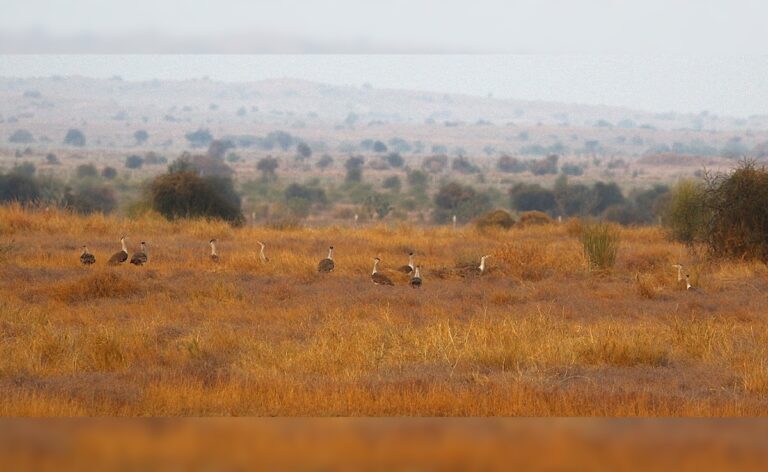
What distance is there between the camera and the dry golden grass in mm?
7227

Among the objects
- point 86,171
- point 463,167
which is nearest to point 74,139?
point 463,167

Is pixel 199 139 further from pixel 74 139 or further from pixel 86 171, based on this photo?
pixel 86 171

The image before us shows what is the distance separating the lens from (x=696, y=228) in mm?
24969

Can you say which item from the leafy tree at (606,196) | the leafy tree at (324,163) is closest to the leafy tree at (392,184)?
the leafy tree at (606,196)

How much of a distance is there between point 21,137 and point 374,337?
16102 centimetres

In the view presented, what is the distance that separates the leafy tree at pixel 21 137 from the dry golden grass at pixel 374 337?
484 ft

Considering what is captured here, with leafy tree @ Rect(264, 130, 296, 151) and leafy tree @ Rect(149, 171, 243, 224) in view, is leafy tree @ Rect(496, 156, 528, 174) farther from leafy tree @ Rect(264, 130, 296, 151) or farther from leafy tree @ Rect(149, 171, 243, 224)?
leafy tree @ Rect(149, 171, 243, 224)

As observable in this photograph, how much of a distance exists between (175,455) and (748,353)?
10183mm

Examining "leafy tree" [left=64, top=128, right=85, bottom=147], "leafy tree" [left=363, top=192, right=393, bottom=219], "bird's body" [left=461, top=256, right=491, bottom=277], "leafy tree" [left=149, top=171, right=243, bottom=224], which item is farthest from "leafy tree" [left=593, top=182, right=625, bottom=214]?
"leafy tree" [left=64, top=128, right=85, bottom=147]

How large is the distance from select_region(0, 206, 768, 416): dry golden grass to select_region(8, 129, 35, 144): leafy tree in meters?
147

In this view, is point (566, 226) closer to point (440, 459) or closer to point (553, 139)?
point (440, 459)

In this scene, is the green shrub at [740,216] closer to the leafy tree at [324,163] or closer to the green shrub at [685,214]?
the green shrub at [685,214]

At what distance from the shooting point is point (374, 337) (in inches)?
412

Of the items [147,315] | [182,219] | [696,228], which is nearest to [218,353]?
[147,315]
